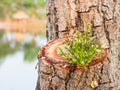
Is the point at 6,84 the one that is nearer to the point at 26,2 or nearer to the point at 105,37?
the point at 105,37

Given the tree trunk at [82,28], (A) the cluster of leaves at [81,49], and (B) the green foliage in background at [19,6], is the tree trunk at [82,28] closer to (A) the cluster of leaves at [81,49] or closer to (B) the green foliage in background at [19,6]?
(A) the cluster of leaves at [81,49]

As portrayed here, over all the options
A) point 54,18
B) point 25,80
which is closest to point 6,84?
point 25,80

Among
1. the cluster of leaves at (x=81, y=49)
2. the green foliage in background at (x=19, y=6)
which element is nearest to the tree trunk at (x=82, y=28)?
the cluster of leaves at (x=81, y=49)

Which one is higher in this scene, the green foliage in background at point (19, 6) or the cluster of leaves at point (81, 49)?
the cluster of leaves at point (81, 49)

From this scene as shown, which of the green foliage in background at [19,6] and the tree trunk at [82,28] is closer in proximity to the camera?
the tree trunk at [82,28]

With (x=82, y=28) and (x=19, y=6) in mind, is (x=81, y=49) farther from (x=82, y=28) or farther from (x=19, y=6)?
(x=19, y=6)
